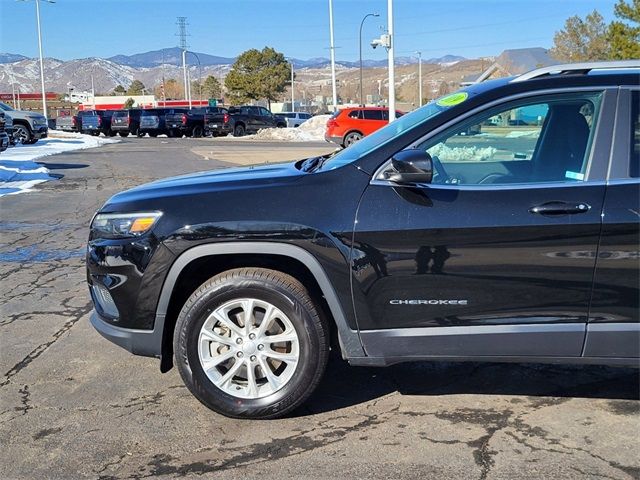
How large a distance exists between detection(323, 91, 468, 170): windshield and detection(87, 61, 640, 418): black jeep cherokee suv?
0.12 ft

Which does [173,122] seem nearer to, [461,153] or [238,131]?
[238,131]

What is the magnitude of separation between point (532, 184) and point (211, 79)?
11701 centimetres

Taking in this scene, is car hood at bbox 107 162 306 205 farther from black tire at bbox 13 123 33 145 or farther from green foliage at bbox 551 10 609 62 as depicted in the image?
green foliage at bbox 551 10 609 62

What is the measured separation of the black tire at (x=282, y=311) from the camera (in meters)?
3.70

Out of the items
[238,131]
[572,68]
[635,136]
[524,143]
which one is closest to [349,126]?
[238,131]

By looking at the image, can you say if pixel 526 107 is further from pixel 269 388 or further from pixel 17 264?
pixel 17 264

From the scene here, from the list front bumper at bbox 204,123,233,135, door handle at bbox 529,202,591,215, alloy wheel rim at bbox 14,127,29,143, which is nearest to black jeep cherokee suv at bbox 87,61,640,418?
door handle at bbox 529,202,591,215

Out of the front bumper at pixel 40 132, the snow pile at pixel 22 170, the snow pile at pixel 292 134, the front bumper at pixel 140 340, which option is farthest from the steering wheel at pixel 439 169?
the snow pile at pixel 292 134

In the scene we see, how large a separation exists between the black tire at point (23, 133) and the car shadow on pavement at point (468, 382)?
81.3 feet

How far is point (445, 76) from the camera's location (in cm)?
14325

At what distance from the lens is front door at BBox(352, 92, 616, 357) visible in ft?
11.4

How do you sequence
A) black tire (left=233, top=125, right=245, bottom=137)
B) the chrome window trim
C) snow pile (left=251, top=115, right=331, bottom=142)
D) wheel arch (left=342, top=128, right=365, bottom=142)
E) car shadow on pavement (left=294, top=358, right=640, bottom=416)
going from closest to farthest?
the chrome window trim, car shadow on pavement (left=294, top=358, right=640, bottom=416), wheel arch (left=342, top=128, right=365, bottom=142), snow pile (left=251, top=115, right=331, bottom=142), black tire (left=233, top=125, right=245, bottom=137)

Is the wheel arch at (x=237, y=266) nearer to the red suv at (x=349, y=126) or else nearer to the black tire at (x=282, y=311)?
the black tire at (x=282, y=311)

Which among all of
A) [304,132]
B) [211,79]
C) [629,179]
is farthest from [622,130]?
[211,79]
